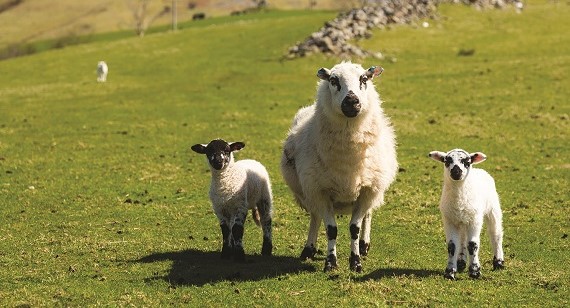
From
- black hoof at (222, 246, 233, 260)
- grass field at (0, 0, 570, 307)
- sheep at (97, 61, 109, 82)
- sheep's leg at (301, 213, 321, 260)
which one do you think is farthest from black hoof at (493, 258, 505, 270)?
sheep at (97, 61, 109, 82)

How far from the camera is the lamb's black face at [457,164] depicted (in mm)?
11711

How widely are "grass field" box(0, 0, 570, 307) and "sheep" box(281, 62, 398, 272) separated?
3.43ft

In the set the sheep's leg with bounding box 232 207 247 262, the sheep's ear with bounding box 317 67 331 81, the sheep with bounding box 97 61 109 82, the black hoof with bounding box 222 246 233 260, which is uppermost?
the sheep with bounding box 97 61 109 82

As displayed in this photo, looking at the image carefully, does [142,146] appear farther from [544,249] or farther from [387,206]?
[544,249]

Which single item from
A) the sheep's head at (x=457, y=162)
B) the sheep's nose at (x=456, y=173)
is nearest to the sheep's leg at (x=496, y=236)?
the sheep's head at (x=457, y=162)

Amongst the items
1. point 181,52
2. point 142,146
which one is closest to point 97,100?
point 142,146

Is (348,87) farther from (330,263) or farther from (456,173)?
(330,263)

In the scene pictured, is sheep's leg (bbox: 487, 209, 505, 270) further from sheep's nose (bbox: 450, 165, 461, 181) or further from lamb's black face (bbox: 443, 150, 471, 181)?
sheep's nose (bbox: 450, 165, 461, 181)

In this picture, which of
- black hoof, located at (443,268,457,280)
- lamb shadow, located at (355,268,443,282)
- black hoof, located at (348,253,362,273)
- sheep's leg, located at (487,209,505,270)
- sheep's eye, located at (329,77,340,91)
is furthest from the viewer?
sheep's leg, located at (487,209,505,270)

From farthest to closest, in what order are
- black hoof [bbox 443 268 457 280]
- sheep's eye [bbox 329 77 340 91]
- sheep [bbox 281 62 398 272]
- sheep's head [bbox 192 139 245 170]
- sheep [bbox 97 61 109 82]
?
sheep [bbox 97 61 109 82] → sheep's head [bbox 192 139 245 170] → sheep [bbox 281 62 398 272] → sheep's eye [bbox 329 77 340 91] → black hoof [bbox 443 268 457 280]

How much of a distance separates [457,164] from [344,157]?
1933mm

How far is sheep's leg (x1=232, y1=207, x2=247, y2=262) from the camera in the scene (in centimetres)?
1332

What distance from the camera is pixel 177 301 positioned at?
1130cm

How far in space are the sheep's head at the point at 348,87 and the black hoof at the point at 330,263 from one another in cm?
249
